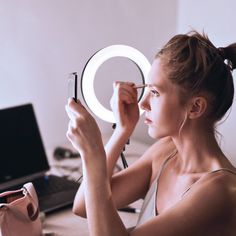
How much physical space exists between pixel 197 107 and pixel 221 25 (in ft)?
2.32

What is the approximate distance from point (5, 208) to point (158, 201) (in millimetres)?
402

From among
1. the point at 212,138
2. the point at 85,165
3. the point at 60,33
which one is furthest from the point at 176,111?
the point at 60,33

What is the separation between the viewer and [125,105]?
115 centimetres

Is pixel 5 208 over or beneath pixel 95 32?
beneath

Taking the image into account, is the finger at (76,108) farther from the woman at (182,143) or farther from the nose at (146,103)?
the nose at (146,103)

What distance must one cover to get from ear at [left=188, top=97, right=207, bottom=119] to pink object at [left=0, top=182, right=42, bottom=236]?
460mm

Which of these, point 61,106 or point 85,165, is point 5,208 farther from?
point 61,106

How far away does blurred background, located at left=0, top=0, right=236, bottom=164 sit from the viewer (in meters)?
1.66

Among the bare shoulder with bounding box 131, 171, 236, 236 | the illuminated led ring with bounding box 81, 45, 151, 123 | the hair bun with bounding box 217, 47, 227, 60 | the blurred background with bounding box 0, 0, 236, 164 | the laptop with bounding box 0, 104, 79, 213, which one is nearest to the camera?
the bare shoulder with bounding box 131, 171, 236, 236

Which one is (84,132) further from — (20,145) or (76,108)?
(20,145)

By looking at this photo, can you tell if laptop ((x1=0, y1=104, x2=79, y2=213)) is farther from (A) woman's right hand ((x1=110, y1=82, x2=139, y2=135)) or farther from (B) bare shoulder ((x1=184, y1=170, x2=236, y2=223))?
(B) bare shoulder ((x1=184, y1=170, x2=236, y2=223))

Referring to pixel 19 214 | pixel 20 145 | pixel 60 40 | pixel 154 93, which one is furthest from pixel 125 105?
pixel 60 40

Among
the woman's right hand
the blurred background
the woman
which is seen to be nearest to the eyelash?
the woman

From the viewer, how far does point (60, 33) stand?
1773 mm
